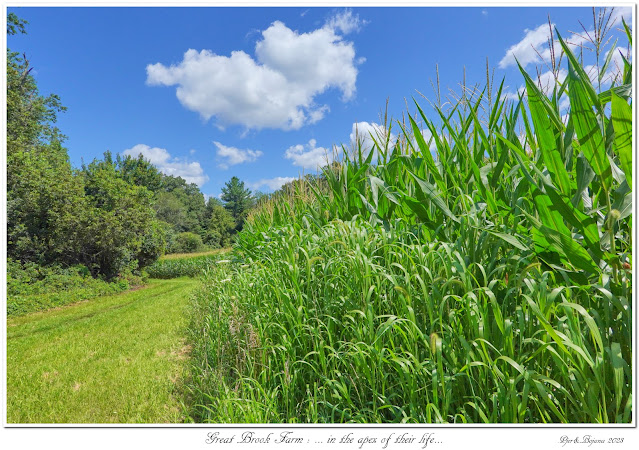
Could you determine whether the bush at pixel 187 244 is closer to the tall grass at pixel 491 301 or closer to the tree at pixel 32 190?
the tree at pixel 32 190

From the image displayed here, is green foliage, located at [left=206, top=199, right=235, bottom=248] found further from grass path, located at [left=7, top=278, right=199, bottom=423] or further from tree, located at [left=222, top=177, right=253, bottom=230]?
grass path, located at [left=7, top=278, right=199, bottom=423]

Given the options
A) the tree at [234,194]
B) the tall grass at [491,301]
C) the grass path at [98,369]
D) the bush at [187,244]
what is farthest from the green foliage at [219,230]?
the tall grass at [491,301]

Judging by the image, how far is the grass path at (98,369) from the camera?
6.87 ft

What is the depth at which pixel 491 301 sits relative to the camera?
108 centimetres

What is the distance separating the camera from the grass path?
2094mm

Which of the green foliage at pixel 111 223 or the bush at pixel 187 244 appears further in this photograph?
the bush at pixel 187 244

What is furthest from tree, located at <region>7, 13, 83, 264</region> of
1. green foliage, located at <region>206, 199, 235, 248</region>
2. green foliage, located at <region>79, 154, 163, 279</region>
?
green foliage, located at <region>206, 199, 235, 248</region>

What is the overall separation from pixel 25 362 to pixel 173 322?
5.28 ft

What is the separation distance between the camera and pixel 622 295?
1.05 m

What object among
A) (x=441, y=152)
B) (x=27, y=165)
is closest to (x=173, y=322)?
(x=441, y=152)

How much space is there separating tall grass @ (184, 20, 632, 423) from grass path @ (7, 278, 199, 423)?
609 mm

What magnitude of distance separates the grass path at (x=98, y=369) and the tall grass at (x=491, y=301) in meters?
0.61

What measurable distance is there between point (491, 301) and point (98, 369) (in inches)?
136
